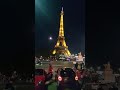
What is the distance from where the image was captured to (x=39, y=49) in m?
5.23

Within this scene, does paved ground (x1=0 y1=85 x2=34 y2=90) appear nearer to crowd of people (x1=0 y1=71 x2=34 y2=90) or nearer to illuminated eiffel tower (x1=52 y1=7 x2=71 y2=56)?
crowd of people (x1=0 y1=71 x2=34 y2=90)

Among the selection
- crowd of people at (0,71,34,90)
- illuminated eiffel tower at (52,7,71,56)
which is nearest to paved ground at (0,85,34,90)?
crowd of people at (0,71,34,90)

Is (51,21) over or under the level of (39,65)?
over

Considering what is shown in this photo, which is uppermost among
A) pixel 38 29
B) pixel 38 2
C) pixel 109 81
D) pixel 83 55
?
pixel 38 2

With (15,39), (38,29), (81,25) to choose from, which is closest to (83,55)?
(81,25)

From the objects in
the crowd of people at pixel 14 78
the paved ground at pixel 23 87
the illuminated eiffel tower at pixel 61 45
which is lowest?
the paved ground at pixel 23 87

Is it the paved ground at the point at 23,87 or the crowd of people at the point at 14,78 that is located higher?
the crowd of people at the point at 14,78

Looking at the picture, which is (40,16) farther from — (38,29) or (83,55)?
(83,55)

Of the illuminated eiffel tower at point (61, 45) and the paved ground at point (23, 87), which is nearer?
the illuminated eiffel tower at point (61, 45)

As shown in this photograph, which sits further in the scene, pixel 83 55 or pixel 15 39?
pixel 15 39

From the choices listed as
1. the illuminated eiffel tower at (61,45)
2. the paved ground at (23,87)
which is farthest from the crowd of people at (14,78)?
the illuminated eiffel tower at (61,45)

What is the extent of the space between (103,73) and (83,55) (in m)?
0.54

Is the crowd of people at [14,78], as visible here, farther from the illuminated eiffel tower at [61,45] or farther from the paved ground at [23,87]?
the illuminated eiffel tower at [61,45]

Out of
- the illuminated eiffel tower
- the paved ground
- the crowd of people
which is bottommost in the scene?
the paved ground
